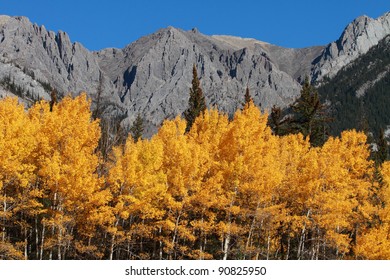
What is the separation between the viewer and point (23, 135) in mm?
27375

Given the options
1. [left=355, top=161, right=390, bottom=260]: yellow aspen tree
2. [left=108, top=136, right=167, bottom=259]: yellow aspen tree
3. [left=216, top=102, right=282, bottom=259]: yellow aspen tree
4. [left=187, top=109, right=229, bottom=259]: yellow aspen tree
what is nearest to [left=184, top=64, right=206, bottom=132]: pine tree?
[left=187, top=109, right=229, bottom=259]: yellow aspen tree

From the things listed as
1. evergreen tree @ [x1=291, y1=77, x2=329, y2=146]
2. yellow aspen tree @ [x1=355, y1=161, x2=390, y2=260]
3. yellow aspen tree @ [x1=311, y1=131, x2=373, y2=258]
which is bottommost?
yellow aspen tree @ [x1=355, y1=161, x2=390, y2=260]

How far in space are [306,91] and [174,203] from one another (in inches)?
1244

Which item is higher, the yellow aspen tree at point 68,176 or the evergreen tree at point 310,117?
the evergreen tree at point 310,117

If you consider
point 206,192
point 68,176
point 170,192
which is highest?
point 68,176

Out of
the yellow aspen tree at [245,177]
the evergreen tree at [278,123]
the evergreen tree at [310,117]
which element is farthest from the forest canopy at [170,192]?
the evergreen tree at [278,123]

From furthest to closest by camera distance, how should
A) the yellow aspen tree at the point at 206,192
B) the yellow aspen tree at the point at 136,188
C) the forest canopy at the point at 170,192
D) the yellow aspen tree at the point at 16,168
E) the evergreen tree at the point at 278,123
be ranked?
the evergreen tree at the point at 278,123
the yellow aspen tree at the point at 206,192
the yellow aspen tree at the point at 136,188
the forest canopy at the point at 170,192
the yellow aspen tree at the point at 16,168

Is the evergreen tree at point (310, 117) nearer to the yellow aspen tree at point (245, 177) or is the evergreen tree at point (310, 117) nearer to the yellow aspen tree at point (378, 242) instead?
the yellow aspen tree at point (378, 242)

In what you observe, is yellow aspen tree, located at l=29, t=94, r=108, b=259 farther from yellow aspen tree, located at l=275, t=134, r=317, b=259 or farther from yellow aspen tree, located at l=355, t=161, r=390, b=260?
yellow aspen tree, located at l=355, t=161, r=390, b=260

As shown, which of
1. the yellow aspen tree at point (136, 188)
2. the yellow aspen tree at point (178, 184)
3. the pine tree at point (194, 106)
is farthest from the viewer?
the pine tree at point (194, 106)

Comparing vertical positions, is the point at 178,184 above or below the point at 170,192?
above

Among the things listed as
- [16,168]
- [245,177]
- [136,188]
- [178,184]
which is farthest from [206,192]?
[16,168]

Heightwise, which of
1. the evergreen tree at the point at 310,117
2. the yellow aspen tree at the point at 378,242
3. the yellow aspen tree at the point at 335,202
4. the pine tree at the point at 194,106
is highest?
the pine tree at the point at 194,106

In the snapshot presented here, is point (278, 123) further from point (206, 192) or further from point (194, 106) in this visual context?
point (206, 192)
